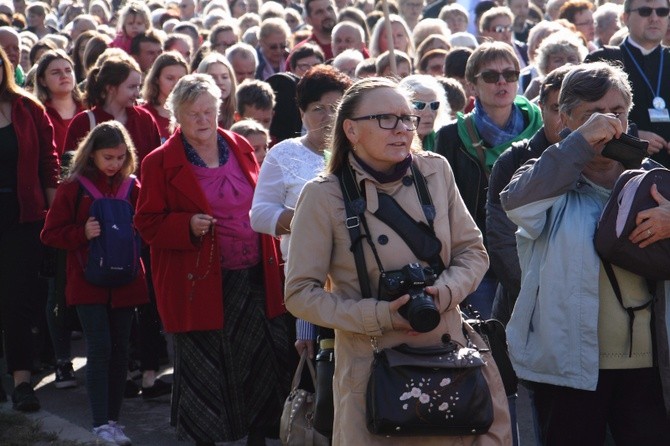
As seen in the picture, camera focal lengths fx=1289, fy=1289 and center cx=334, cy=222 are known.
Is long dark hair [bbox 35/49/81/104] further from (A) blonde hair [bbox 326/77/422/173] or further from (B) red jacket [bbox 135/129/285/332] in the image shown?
(A) blonde hair [bbox 326/77/422/173]

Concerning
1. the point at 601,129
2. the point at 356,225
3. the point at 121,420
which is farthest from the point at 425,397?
the point at 121,420

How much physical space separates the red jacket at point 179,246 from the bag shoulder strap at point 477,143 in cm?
120

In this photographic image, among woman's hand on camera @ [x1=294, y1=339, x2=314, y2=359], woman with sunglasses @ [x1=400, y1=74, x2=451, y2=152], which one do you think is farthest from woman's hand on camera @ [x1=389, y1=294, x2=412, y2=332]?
woman with sunglasses @ [x1=400, y1=74, x2=451, y2=152]

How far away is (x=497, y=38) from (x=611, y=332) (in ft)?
28.4

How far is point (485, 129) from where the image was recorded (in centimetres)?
678

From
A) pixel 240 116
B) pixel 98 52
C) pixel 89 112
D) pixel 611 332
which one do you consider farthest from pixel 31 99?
pixel 611 332

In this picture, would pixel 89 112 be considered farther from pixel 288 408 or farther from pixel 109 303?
pixel 288 408

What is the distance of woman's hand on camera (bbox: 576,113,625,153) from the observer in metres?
4.55

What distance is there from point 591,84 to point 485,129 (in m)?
2.04

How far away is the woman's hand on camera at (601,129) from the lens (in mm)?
4551

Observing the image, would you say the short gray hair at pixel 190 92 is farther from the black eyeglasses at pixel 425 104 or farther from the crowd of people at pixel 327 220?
the black eyeglasses at pixel 425 104

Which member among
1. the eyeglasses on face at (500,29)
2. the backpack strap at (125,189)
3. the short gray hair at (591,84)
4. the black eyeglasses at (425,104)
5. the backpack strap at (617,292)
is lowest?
the backpack strap at (125,189)

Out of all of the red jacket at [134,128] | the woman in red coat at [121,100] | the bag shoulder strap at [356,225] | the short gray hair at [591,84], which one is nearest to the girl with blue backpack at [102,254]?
the red jacket at [134,128]

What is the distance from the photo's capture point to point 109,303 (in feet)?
24.3
